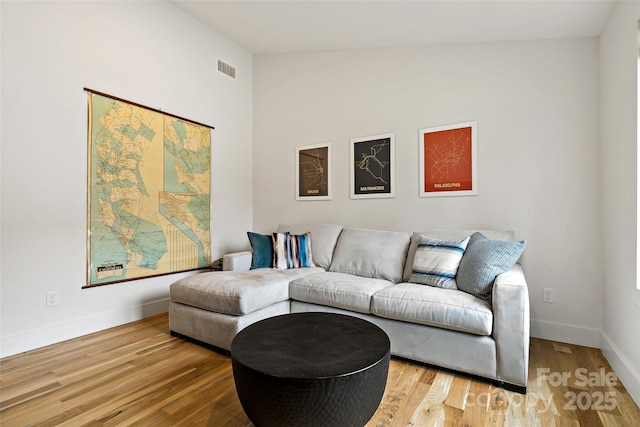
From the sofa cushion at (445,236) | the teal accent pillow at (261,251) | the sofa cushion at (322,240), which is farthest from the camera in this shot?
the sofa cushion at (322,240)

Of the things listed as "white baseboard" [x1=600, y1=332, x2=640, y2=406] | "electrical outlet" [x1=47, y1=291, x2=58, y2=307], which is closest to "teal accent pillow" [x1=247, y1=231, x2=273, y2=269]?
"electrical outlet" [x1=47, y1=291, x2=58, y2=307]

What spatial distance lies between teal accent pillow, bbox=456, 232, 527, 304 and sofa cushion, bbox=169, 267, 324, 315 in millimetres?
1369

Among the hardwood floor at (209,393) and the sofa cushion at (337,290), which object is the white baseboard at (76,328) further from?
the sofa cushion at (337,290)

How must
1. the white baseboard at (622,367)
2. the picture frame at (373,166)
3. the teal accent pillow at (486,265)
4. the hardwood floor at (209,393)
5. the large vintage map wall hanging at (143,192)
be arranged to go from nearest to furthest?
the hardwood floor at (209,393)
the white baseboard at (622,367)
the teal accent pillow at (486,265)
the large vintage map wall hanging at (143,192)
the picture frame at (373,166)

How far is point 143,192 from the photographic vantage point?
329 centimetres

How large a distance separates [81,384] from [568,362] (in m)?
3.15

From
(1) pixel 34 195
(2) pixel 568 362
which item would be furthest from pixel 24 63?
(2) pixel 568 362

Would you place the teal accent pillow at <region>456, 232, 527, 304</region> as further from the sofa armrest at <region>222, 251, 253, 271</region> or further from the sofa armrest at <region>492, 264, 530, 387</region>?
the sofa armrest at <region>222, 251, 253, 271</region>

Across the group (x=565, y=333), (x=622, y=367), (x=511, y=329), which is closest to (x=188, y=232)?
(x=511, y=329)

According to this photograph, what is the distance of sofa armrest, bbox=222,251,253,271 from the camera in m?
3.22

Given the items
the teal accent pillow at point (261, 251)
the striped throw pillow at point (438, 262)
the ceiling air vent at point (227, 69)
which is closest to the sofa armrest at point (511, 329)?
the striped throw pillow at point (438, 262)

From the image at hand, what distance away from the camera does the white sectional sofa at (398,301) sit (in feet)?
6.64

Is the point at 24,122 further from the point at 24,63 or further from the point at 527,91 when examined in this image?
the point at 527,91

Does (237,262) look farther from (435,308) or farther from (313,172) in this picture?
(435,308)
